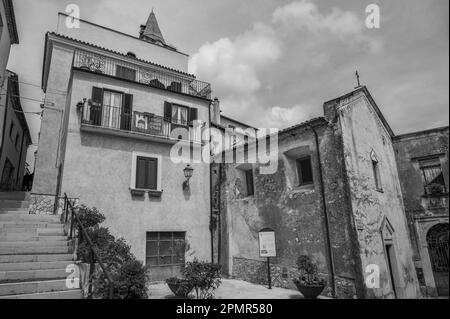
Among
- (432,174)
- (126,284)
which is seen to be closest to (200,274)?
(126,284)

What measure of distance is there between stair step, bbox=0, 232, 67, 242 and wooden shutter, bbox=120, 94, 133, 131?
5378mm

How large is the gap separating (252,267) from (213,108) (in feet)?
39.4

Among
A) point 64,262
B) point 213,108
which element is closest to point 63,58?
point 213,108

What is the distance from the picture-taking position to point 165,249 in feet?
41.4

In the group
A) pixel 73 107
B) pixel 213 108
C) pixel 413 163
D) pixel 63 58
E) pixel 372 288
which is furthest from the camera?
pixel 213 108

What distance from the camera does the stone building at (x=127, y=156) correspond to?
11.8m

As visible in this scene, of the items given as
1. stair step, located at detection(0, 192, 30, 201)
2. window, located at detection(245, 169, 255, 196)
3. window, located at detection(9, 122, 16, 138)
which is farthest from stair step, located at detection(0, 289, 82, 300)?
window, located at detection(9, 122, 16, 138)

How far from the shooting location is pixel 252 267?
1266 centimetres

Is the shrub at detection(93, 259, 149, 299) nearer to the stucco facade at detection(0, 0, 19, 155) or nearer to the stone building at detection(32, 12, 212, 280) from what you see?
the stone building at detection(32, 12, 212, 280)

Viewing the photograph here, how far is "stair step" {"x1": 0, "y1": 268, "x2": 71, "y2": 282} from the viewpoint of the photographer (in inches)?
273

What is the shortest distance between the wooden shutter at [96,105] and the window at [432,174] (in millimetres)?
17211
